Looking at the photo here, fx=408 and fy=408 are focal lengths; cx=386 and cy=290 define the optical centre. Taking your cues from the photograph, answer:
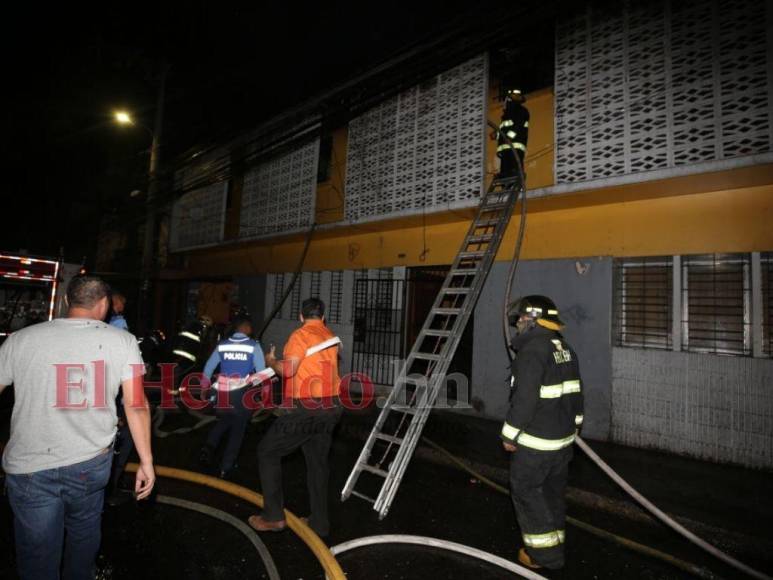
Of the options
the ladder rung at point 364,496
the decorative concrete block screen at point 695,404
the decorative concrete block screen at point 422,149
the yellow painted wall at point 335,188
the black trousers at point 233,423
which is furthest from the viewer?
the yellow painted wall at point 335,188

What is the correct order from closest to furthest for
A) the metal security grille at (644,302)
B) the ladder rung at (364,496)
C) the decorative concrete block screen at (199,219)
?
the ladder rung at (364,496) < the metal security grille at (644,302) < the decorative concrete block screen at (199,219)

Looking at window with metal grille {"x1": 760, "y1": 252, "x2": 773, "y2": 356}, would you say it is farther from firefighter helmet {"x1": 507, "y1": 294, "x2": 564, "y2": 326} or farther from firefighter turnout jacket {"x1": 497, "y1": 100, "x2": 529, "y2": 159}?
firefighter helmet {"x1": 507, "y1": 294, "x2": 564, "y2": 326}

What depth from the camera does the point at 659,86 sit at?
18.2ft

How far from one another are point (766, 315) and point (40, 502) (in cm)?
732

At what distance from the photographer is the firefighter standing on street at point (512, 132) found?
21.2ft

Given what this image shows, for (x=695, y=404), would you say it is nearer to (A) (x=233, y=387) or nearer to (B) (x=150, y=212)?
(A) (x=233, y=387)

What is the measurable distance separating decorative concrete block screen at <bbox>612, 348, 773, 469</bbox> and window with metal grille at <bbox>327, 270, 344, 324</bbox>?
19.8ft

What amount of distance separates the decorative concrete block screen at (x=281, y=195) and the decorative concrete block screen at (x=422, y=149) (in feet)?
4.47

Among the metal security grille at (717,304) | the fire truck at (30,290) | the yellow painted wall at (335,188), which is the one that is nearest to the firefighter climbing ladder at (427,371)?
the metal security grille at (717,304)

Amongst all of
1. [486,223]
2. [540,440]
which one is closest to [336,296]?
[486,223]

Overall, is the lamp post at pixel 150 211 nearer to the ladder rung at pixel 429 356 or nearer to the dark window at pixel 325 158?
the dark window at pixel 325 158

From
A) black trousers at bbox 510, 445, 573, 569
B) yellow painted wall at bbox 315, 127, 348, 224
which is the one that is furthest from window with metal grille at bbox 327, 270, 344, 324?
black trousers at bbox 510, 445, 573, 569

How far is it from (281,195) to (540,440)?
948 centimetres

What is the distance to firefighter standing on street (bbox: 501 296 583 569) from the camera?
10.1 feet
